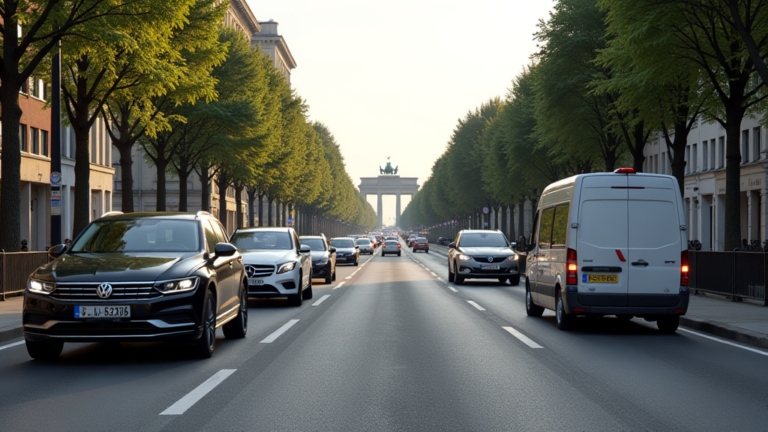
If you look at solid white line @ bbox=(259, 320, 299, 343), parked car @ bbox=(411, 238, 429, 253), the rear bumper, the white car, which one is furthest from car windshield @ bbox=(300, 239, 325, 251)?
parked car @ bbox=(411, 238, 429, 253)

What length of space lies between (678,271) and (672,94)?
14.1m

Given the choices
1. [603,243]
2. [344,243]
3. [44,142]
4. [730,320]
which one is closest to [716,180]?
[344,243]

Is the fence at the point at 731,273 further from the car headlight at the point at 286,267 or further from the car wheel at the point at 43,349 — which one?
the car wheel at the point at 43,349

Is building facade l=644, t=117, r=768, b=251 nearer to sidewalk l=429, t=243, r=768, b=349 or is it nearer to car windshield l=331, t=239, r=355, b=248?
car windshield l=331, t=239, r=355, b=248

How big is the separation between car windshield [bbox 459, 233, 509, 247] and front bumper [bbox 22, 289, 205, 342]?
63.8 feet

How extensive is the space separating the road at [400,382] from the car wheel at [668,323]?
0.28 m

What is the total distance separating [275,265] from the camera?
A: 1858 centimetres

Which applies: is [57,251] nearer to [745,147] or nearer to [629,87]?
[629,87]

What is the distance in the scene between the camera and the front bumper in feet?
31.1

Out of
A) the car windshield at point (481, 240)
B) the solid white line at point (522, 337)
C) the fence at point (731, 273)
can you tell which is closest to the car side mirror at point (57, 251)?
the solid white line at point (522, 337)

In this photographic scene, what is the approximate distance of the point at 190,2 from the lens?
1986 centimetres

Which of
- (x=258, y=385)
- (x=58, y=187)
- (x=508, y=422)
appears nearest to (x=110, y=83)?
(x=58, y=187)

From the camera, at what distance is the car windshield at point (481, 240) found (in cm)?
2862

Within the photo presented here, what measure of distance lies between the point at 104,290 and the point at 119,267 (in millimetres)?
386
